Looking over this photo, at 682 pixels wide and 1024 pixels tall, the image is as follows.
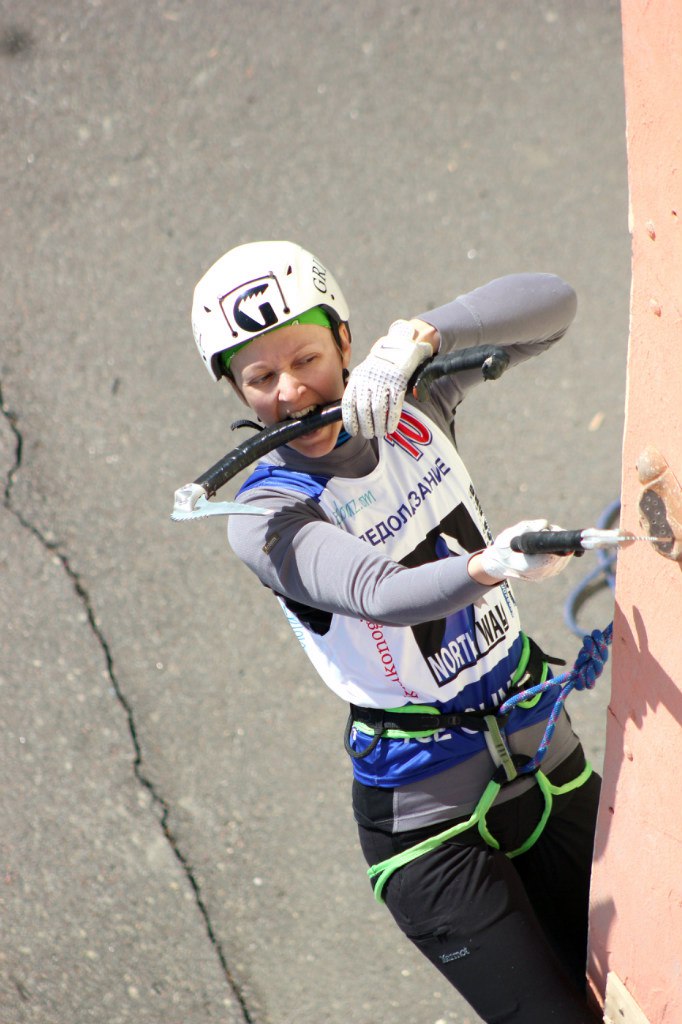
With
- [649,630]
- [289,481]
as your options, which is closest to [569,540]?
[649,630]

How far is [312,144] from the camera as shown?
4945 millimetres

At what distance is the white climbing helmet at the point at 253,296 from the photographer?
205 centimetres

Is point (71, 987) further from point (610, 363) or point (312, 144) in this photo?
point (312, 144)

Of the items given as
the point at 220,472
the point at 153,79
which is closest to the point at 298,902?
the point at 220,472

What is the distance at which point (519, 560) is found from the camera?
61.9 inches

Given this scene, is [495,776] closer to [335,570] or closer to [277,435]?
[335,570]

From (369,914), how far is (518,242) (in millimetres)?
2801

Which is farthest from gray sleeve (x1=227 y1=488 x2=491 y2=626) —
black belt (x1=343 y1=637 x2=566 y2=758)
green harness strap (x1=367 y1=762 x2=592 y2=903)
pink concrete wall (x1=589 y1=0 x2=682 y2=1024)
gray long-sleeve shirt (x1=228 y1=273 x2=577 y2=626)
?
green harness strap (x1=367 y1=762 x2=592 y2=903)

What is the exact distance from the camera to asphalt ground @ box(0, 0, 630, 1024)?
337 cm

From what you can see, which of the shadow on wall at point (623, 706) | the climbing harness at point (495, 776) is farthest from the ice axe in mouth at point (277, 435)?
the climbing harness at point (495, 776)

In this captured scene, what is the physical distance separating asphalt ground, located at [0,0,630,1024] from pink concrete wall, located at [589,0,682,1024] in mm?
1352

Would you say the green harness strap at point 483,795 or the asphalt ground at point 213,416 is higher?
the asphalt ground at point 213,416

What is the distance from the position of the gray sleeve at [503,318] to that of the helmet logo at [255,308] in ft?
1.04

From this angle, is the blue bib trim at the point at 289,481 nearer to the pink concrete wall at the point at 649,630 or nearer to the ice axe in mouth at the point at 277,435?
the ice axe in mouth at the point at 277,435
